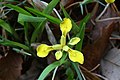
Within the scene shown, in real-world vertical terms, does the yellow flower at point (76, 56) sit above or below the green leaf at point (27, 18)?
below

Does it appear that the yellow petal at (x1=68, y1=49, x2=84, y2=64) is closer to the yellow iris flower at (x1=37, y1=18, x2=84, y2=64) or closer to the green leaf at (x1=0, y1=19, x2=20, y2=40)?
the yellow iris flower at (x1=37, y1=18, x2=84, y2=64)

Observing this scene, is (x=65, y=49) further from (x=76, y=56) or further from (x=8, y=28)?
(x=8, y=28)

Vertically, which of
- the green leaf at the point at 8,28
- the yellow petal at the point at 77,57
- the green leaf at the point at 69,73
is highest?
the green leaf at the point at 8,28

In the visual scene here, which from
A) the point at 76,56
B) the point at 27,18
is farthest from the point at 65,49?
the point at 27,18

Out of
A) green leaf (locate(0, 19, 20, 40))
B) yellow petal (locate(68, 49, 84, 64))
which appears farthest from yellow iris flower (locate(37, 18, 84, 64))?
green leaf (locate(0, 19, 20, 40))

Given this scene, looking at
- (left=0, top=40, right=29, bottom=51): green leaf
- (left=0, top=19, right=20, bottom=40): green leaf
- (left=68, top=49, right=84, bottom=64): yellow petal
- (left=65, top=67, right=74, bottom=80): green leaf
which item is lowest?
(left=65, top=67, right=74, bottom=80): green leaf

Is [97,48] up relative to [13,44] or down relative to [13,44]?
down

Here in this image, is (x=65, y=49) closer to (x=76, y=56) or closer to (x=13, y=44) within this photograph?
(x=76, y=56)

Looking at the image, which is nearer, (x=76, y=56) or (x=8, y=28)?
(x=76, y=56)

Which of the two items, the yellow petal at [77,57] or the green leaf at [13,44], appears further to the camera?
the green leaf at [13,44]

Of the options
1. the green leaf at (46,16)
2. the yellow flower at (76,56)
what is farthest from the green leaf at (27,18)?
the yellow flower at (76,56)

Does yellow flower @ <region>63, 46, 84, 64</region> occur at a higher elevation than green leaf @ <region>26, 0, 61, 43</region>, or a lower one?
lower

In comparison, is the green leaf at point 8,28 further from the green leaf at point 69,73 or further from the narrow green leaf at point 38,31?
the green leaf at point 69,73
